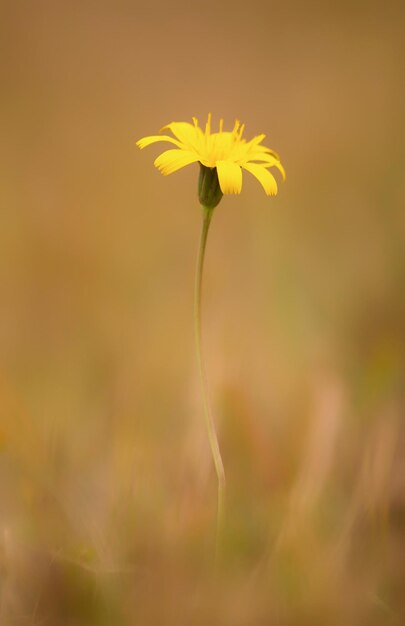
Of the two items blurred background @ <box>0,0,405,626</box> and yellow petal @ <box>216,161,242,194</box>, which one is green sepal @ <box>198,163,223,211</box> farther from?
blurred background @ <box>0,0,405,626</box>

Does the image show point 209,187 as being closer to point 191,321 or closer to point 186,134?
point 186,134

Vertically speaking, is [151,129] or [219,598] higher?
[151,129]

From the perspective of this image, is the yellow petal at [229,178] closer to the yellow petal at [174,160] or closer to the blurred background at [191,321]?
the yellow petal at [174,160]

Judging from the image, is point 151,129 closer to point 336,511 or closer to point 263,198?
point 263,198

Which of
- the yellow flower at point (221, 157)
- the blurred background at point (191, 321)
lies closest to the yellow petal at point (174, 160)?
the yellow flower at point (221, 157)

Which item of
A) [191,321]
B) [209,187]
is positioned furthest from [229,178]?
[191,321]

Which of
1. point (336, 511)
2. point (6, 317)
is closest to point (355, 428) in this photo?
point (336, 511)
